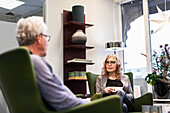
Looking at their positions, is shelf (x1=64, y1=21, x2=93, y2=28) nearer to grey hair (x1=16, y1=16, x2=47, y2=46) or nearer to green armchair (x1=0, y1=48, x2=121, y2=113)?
grey hair (x1=16, y1=16, x2=47, y2=46)

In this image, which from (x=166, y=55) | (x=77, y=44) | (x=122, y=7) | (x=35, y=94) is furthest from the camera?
(x=122, y=7)

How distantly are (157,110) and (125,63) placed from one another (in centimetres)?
297

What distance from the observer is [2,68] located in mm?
1562

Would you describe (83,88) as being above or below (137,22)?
below

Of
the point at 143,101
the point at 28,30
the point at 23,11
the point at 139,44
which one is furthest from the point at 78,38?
the point at 28,30

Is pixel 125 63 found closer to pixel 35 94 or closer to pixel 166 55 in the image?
pixel 166 55

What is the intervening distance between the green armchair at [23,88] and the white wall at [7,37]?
5.87 feet

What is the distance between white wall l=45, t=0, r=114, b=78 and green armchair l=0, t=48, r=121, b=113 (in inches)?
90.9

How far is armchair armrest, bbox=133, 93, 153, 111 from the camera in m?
2.99

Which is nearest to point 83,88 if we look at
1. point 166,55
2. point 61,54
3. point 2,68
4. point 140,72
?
point 61,54

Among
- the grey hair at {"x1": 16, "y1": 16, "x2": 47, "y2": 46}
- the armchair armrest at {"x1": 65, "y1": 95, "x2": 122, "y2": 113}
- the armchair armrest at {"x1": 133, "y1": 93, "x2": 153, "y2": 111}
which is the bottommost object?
the armchair armrest at {"x1": 133, "y1": 93, "x2": 153, "y2": 111}

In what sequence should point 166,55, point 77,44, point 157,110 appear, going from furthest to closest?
1. point 77,44
2. point 166,55
3. point 157,110

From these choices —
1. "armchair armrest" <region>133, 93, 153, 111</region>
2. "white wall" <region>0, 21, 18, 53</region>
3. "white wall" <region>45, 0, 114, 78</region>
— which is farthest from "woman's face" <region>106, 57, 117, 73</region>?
"white wall" <region>0, 21, 18, 53</region>

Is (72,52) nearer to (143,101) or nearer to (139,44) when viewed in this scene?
(139,44)
